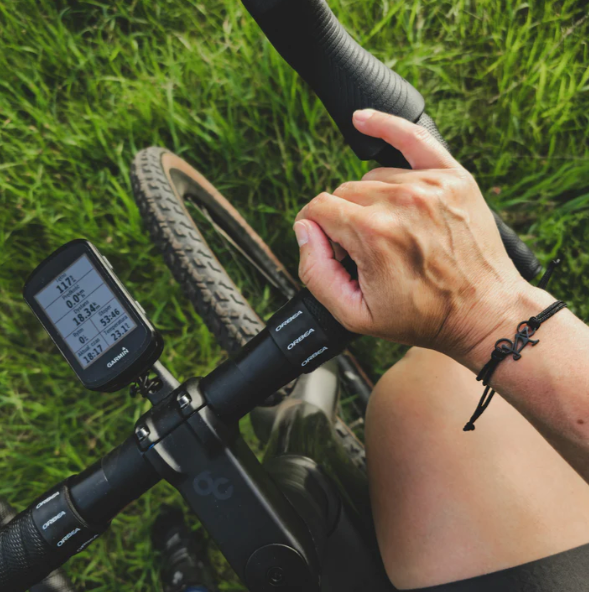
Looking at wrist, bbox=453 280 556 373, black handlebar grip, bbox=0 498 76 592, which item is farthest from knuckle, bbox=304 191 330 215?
black handlebar grip, bbox=0 498 76 592

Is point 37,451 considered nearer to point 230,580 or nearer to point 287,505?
point 230,580

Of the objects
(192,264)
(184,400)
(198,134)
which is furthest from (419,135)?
(198,134)

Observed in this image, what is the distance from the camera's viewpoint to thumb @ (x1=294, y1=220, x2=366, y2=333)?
758mm

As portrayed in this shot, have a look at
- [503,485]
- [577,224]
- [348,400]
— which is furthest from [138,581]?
[577,224]

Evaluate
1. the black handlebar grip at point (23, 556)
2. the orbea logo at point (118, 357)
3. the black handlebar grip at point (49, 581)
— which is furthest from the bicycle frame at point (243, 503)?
the black handlebar grip at point (49, 581)

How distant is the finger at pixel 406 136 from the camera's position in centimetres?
79

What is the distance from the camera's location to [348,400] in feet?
5.38

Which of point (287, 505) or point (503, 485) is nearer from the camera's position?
Answer: point (287, 505)

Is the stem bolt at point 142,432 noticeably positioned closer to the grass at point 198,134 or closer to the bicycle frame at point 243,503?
the bicycle frame at point 243,503

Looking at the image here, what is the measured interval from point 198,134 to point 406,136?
108 cm

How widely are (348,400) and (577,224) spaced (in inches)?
38.2

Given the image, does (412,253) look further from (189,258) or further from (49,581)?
(49,581)

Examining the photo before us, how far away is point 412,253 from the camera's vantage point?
30.7 inches

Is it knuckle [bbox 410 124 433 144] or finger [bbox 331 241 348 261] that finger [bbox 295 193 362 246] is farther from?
knuckle [bbox 410 124 433 144]
